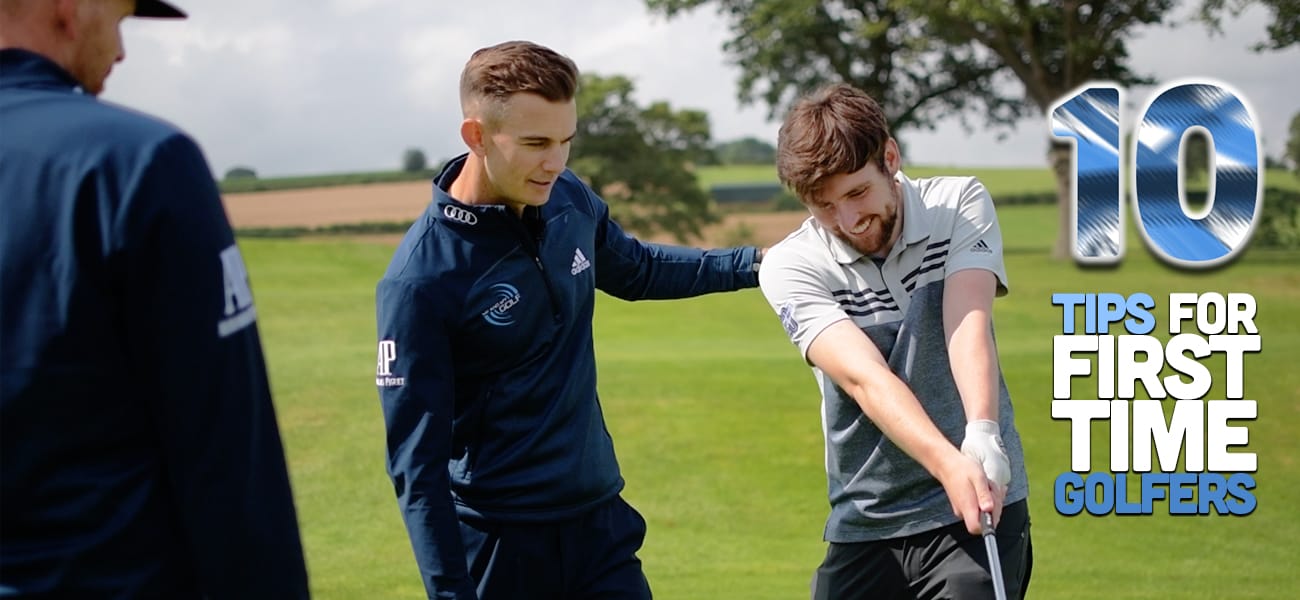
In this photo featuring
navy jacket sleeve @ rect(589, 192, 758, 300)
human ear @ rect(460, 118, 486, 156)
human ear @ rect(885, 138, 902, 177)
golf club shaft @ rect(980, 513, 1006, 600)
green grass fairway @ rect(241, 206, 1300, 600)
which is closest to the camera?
golf club shaft @ rect(980, 513, 1006, 600)

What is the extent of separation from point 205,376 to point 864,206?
1.99 metres

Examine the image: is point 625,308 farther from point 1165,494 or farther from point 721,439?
point 1165,494

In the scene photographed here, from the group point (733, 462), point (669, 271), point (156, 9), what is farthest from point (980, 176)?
point (156, 9)

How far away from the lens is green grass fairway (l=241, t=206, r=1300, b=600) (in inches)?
357

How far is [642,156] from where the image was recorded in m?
49.6

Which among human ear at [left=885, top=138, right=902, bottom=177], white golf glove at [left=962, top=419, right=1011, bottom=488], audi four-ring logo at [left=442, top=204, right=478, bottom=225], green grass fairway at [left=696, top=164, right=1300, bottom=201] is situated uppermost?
human ear at [left=885, top=138, right=902, bottom=177]

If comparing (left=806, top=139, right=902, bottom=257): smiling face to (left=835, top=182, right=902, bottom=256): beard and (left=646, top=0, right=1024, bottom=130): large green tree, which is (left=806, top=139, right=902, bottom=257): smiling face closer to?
(left=835, top=182, right=902, bottom=256): beard

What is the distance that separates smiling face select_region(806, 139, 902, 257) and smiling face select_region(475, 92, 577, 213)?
27.5 inches

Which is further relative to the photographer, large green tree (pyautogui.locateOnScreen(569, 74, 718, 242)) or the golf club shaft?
large green tree (pyautogui.locateOnScreen(569, 74, 718, 242))

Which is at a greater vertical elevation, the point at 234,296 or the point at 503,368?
the point at 234,296

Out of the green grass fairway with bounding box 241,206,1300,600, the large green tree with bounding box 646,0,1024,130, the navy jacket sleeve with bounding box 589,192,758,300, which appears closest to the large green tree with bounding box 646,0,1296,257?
the large green tree with bounding box 646,0,1024,130

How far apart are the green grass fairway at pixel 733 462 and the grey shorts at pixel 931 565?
4165 millimetres

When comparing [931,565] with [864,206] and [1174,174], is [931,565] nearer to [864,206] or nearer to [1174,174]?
[864,206]

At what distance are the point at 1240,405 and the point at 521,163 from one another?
1291cm
